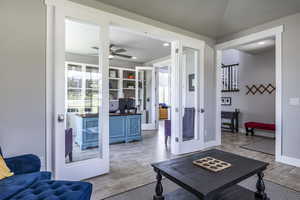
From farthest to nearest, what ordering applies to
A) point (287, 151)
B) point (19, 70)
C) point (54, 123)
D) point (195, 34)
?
point (195, 34)
point (287, 151)
point (54, 123)
point (19, 70)

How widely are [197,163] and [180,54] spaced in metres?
2.53

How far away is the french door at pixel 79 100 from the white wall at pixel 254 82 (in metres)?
5.36

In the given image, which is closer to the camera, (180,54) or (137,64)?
(180,54)

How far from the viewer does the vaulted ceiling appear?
9.93 ft

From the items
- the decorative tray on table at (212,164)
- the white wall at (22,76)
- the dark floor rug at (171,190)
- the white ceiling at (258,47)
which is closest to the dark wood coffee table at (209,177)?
the decorative tray on table at (212,164)

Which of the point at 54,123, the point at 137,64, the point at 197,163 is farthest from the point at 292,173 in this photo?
the point at 137,64

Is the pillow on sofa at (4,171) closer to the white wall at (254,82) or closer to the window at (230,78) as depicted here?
the white wall at (254,82)

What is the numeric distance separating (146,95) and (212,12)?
3.97 meters

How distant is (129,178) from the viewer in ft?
8.36

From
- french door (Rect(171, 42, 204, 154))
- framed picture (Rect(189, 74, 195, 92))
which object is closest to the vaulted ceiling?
french door (Rect(171, 42, 204, 154))

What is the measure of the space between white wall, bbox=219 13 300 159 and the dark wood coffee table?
6.09 feet

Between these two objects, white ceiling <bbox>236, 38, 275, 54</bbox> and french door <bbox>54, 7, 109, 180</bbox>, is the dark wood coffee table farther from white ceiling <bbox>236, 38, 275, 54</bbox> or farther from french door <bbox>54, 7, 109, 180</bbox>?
white ceiling <bbox>236, 38, 275, 54</bbox>

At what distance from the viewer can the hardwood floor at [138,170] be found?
231cm

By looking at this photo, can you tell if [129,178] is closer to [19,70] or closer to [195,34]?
[19,70]
